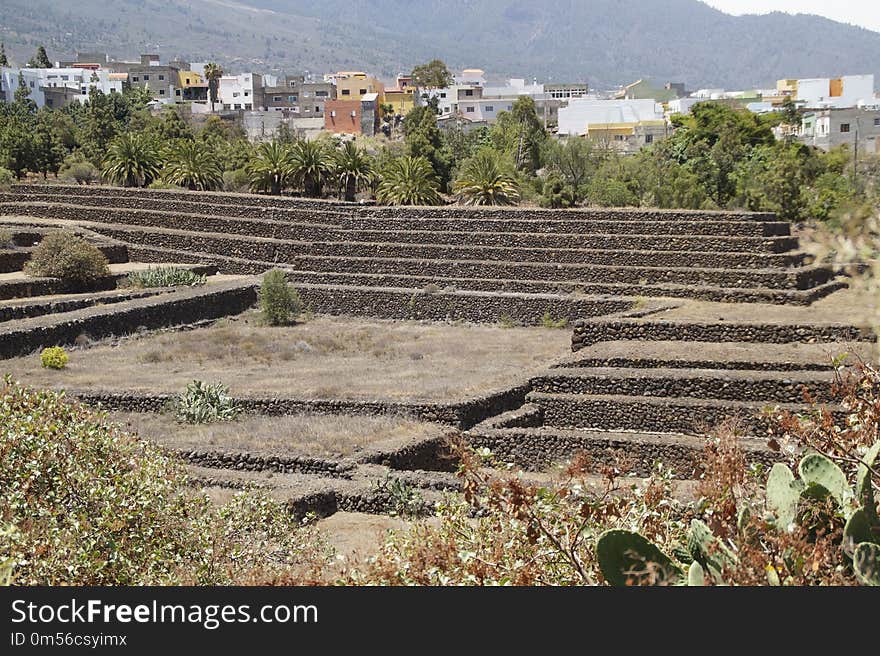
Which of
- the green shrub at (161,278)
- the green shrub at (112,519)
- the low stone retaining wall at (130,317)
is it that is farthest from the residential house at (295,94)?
the green shrub at (112,519)

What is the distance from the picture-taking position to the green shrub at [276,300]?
29203 mm

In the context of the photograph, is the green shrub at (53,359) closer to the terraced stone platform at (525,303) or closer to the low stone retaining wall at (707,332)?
the terraced stone platform at (525,303)

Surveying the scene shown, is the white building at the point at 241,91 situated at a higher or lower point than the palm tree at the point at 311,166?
higher

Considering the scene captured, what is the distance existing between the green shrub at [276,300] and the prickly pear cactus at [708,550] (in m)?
24.7

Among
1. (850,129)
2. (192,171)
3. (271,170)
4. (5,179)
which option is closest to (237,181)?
(192,171)

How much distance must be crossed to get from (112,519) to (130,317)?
1955 centimetres

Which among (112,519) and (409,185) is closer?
(112,519)

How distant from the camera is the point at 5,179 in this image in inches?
1826

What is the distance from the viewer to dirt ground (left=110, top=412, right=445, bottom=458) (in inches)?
604

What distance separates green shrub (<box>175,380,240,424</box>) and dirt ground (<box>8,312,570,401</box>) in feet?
2.67

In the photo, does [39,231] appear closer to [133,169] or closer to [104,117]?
[133,169]

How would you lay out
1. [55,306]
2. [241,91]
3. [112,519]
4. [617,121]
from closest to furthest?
[112,519] → [55,306] → [617,121] → [241,91]

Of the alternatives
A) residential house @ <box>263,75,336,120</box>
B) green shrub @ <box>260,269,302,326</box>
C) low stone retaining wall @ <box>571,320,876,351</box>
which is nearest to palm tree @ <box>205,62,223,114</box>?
residential house @ <box>263,75,336,120</box>

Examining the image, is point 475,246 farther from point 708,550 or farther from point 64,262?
point 708,550
